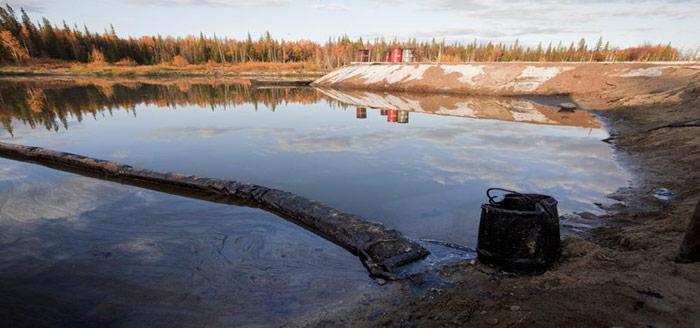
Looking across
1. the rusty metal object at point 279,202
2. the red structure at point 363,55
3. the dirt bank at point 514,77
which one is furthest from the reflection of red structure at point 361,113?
the red structure at point 363,55

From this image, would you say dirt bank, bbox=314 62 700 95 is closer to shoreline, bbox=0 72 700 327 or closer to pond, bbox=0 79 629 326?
pond, bbox=0 79 629 326

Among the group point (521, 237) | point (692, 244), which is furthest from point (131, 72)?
point (692, 244)

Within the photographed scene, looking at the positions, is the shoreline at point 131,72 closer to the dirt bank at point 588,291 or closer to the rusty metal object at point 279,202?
the rusty metal object at point 279,202

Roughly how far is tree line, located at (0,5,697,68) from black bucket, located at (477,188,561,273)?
58606 mm

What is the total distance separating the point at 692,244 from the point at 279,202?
5216mm

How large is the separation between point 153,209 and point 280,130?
299 inches

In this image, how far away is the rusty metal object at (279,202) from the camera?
14.1 feet

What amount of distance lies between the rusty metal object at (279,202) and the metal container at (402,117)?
993 centimetres

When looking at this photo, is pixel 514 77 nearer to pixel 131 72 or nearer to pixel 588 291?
pixel 588 291

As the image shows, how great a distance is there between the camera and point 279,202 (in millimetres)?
5922

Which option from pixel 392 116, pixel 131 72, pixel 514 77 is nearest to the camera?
pixel 392 116

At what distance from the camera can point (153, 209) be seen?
20.0 feet

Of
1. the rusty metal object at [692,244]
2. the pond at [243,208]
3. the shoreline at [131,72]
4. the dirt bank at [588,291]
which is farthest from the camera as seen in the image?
the shoreline at [131,72]

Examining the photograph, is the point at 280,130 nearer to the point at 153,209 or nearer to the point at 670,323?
the point at 153,209
